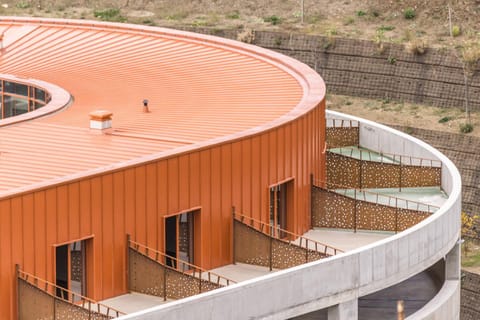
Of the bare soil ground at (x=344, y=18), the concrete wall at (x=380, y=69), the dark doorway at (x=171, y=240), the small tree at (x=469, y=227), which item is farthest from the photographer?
the bare soil ground at (x=344, y=18)

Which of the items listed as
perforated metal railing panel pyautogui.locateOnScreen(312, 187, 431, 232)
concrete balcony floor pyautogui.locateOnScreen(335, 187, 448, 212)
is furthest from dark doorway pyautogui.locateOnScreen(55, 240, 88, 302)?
concrete balcony floor pyautogui.locateOnScreen(335, 187, 448, 212)

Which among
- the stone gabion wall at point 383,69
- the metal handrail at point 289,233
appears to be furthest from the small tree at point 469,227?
the metal handrail at point 289,233

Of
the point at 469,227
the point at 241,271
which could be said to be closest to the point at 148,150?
the point at 241,271

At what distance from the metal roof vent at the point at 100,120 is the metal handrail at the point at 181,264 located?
Result: 161 inches

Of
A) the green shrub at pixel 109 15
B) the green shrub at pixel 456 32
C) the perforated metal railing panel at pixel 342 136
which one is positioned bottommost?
the green shrub at pixel 109 15

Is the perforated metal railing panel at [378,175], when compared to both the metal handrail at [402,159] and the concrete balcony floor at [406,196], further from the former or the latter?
the metal handrail at [402,159]

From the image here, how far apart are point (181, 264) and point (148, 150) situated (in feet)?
8.04

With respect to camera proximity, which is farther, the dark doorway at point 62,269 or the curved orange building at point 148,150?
the dark doorway at point 62,269

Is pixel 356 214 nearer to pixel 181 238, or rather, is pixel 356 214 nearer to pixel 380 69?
pixel 181 238

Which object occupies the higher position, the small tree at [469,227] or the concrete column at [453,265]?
the concrete column at [453,265]

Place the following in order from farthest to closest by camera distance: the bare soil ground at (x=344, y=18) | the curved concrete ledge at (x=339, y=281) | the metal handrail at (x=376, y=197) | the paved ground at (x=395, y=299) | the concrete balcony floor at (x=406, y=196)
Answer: the bare soil ground at (x=344, y=18), the concrete balcony floor at (x=406, y=196), the metal handrail at (x=376, y=197), the paved ground at (x=395, y=299), the curved concrete ledge at (x=339, y=281)

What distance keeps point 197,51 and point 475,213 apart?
47.4 feet

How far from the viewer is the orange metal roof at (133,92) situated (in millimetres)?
33844

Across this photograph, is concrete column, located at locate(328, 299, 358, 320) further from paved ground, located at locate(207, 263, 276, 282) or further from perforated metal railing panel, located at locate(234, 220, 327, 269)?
paved ground, located at locate(207, 263, 276, 282)
